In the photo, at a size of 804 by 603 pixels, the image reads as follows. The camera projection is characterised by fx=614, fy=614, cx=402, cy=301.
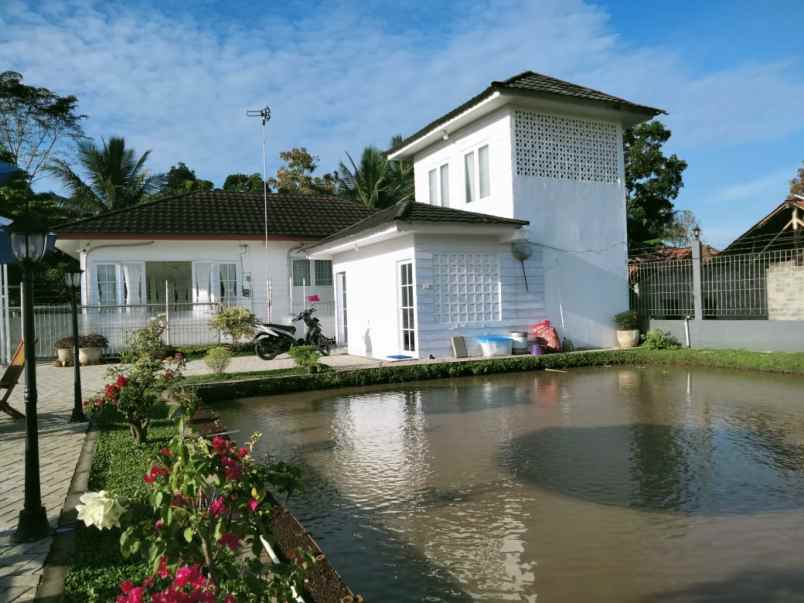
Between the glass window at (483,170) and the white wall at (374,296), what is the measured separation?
10.1ft

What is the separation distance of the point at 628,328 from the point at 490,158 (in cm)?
552

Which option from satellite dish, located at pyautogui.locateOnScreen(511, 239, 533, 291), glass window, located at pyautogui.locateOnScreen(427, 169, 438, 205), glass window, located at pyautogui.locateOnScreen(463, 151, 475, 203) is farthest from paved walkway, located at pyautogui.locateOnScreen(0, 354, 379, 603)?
glass window, located at pyautogui.locateOnScreen(427, 169, 438, 205)

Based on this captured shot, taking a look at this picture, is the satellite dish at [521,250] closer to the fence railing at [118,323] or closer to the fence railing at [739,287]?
the fence railing at [739,287]

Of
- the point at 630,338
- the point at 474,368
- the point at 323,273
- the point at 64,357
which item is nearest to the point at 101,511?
the point at 474,368

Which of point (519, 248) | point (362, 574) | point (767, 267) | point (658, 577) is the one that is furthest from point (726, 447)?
point (767, 267)

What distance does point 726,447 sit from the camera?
630 centimetres

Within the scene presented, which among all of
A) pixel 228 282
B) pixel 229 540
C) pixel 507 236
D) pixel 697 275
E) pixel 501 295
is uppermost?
pixel 507 236

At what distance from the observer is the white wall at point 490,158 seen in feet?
48.1

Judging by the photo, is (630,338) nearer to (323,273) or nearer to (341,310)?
(341,310)

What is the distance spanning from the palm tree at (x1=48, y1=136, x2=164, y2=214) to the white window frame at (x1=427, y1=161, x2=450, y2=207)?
57.5 ft

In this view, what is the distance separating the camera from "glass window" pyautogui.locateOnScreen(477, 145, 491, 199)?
614 inches

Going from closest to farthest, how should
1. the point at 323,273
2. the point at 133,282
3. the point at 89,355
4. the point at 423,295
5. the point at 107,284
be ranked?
the point at 423,295
the point at 89,355
the point at 107,284
the point at 133,282
the point at 323,273

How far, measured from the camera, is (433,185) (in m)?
18.1

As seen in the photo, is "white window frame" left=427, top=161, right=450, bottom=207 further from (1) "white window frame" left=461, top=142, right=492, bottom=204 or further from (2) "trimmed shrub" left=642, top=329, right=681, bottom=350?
(2) "trimmed shrub" left=642, top=329, right=681, bottom=350
